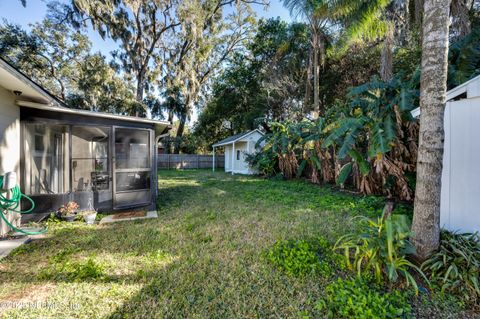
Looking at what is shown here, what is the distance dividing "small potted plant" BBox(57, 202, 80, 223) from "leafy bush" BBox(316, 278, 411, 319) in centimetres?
517

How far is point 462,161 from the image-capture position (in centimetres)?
319

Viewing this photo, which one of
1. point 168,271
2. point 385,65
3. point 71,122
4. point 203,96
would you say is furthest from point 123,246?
point 203,96

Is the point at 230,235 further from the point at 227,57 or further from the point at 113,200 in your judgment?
the point at 227,57

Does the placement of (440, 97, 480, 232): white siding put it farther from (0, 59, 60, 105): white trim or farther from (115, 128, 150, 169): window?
(0, 59, 60, 105): white trim

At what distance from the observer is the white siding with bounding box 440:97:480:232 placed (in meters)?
3.06

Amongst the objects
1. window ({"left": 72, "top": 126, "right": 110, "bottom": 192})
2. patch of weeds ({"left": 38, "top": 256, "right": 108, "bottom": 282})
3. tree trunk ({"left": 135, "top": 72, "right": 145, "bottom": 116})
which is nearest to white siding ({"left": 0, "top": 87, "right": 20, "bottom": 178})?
window ({"left": 72, "top": 126, "right": 110, "bottom": 192})

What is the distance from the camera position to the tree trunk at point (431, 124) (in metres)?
2.42

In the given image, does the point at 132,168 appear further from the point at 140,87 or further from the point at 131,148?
the point at 140,87

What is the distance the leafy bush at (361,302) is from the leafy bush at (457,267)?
0.61m

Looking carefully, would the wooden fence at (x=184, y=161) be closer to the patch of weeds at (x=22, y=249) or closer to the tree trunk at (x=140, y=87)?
the tree trunk at (x=140, y=87)

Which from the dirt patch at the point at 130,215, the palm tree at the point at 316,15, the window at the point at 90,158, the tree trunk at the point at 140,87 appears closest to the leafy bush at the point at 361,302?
the dirt patch at the point at 130,215

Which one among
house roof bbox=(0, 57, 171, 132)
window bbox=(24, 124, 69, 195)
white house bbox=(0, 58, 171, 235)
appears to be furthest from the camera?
window bbox=(24, 124, 69, 195)

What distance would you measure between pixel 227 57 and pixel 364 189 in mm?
19304

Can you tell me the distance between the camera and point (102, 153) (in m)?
5.36
